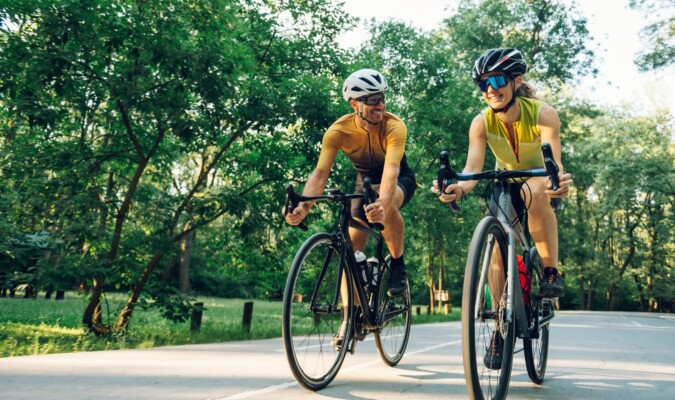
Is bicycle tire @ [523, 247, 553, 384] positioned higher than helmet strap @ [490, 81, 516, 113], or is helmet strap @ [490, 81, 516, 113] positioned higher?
helmet strap @ [490, 81, 516, 113]

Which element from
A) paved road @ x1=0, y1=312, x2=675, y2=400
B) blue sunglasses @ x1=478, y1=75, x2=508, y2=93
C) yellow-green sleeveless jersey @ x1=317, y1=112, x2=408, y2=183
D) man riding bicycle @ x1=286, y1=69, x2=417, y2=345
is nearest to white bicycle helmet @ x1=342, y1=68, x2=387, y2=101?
man riding bicycle @ x1=286, y1=69, x2=417, y2=345

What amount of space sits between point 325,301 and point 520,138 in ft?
5.92

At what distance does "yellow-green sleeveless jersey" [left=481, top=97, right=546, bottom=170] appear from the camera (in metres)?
4.62

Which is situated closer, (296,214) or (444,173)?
(444,173)

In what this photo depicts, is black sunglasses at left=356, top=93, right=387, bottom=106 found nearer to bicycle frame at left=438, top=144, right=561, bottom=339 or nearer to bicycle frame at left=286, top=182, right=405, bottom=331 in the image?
bicycle frame at left=286, top=182, right=405, bottom=331

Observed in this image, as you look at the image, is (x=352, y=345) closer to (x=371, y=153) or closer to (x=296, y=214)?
(x=296, y=214)

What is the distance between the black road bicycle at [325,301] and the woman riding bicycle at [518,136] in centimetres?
87

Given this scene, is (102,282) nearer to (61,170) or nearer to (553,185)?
(61,170)

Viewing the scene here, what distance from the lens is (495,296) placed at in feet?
12.5

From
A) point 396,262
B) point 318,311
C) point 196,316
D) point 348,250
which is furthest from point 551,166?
point 196,316

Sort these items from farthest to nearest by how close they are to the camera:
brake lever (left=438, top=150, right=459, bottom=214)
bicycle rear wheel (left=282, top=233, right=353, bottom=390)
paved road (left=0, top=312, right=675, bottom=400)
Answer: bicycle rear wheel (left=282, top=233, right=353, bottom=390), paved road (left=0, top=312, right=675, bottom=400), brake lever (left=438, top=150, right=459, bottom=214)

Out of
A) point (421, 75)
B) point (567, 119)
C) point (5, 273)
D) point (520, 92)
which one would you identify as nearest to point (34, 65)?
point (5, 273)

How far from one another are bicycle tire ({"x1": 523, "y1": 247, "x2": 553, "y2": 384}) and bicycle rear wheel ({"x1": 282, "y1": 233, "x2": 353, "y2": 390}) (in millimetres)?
1252

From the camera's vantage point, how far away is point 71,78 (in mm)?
9453
